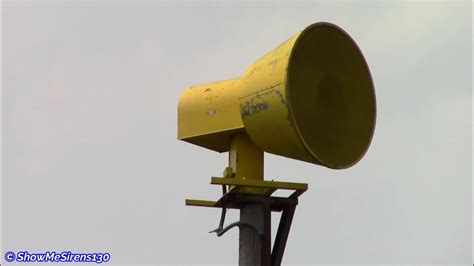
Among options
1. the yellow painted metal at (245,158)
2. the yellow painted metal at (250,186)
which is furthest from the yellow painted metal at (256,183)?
the yellow painted metal at (245,158)

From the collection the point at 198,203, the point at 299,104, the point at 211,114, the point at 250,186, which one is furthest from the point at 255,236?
the point at 299,104

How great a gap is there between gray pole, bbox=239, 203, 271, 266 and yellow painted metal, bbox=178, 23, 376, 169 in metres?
0.79

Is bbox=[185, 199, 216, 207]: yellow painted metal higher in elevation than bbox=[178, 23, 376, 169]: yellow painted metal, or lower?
lower

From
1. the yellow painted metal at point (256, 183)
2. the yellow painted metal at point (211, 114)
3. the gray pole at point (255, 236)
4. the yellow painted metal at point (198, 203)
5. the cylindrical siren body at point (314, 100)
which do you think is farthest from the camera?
the yellow painted metal at point (198, 203)

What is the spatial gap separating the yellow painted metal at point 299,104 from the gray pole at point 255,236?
2.58 feet

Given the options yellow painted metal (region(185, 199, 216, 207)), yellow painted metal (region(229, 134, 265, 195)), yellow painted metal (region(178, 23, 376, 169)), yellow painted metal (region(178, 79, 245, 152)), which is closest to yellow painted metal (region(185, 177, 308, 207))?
yellow painted metal (region(185, 199, 216, 207))

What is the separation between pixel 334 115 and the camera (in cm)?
1409

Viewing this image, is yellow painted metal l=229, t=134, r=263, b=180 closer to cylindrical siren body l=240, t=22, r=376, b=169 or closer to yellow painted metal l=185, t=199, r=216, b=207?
cylindrical siren body l=240, t=22, r=376, b=169

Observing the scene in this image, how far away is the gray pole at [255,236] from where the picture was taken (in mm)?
13906

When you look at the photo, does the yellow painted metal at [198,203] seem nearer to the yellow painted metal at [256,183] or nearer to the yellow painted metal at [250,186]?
the yellow painted metal at [250,186]

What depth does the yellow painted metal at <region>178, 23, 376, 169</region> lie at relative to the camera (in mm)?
13336

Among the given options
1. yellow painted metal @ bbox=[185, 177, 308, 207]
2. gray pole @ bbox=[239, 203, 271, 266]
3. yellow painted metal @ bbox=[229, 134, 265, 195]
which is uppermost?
yellow painted metal @ bbox=[229, 134, 265, 195]

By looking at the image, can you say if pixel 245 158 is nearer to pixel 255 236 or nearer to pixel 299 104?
pixel 255 236

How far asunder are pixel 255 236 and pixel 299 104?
5.96ft
